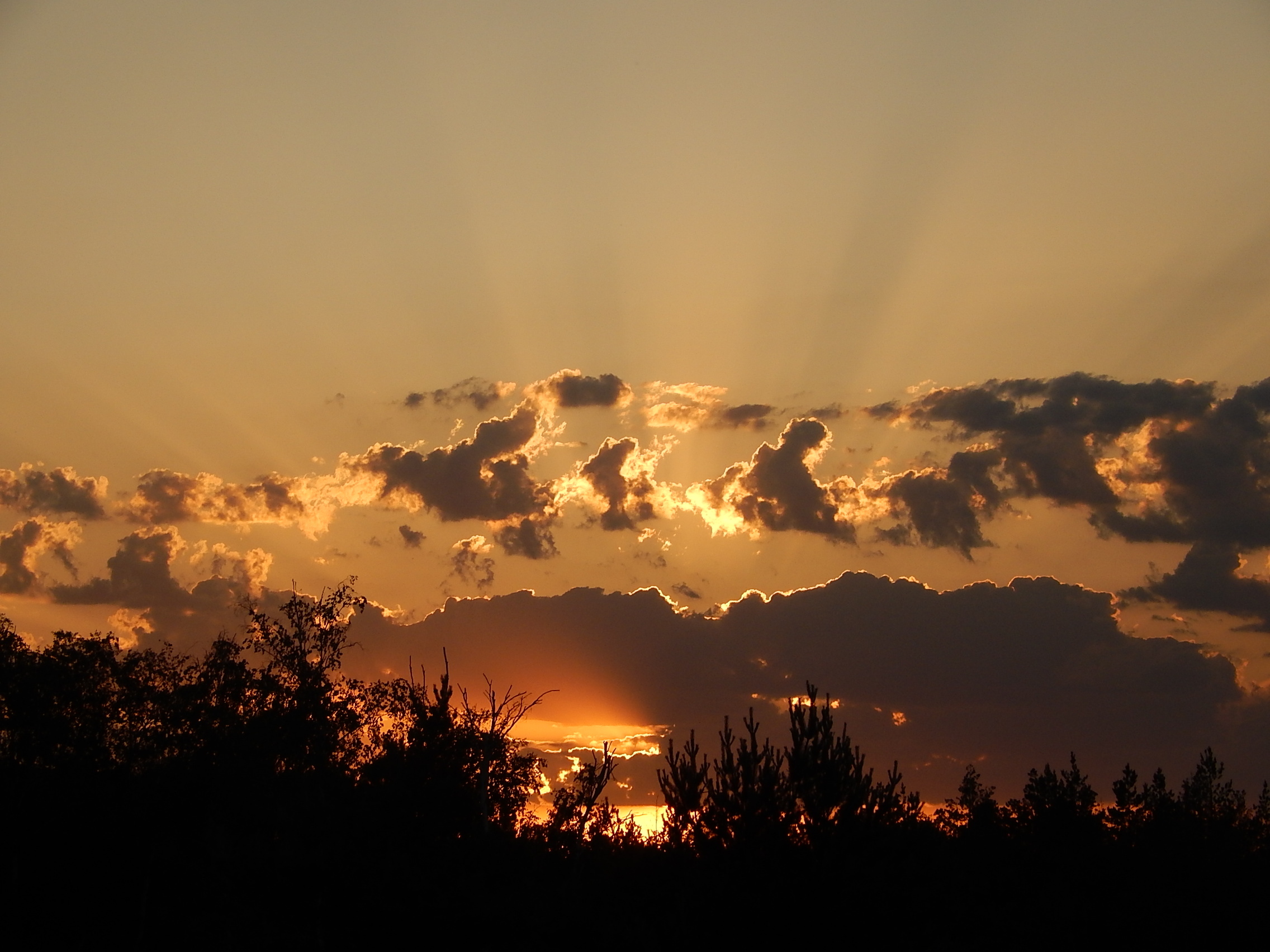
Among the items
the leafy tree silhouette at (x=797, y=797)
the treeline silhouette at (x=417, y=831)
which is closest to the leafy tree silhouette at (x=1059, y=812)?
the treeline silhouette at (x=417, y=831)

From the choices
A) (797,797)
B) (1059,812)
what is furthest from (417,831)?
(1059,812)

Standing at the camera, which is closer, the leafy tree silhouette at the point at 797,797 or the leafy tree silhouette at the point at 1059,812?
the leafy tree silhouette at the point at 797,797

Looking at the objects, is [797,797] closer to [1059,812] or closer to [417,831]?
[417,831]

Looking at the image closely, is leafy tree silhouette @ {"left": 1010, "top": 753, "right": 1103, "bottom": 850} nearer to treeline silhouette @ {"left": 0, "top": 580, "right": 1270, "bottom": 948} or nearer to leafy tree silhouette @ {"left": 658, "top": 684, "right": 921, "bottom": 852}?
treeline silhouette @ {"left": 0, "top": 580, "right": 1270, "bottom": 948}

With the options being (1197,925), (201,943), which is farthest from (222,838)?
(1197,925)

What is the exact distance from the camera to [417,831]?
28594mm

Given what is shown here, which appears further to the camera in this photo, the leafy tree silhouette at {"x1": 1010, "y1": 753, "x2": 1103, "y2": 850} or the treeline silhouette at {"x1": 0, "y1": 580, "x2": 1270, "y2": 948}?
the leafy tree silhouette at {"x1": 1010, "y1": 753, "x2": 1103, "y2": 850}

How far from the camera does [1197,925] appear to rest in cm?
3750

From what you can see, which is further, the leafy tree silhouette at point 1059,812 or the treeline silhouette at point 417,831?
the leafy tree silhouette at point 1059,812

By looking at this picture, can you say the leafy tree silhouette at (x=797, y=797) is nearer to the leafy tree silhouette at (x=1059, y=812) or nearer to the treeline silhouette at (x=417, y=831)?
the treeline silhouette at (x=417, y=831)

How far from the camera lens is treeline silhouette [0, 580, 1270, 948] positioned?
2384 centimetres

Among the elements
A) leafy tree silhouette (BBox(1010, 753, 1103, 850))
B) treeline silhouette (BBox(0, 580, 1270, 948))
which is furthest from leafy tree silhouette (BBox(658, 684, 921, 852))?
leafy tree silhouette (BBox(1010, 753, 1103, 850))

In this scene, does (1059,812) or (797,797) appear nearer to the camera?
(797,797)

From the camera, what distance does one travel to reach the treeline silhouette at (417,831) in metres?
23.8
